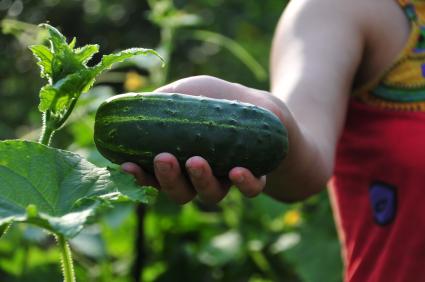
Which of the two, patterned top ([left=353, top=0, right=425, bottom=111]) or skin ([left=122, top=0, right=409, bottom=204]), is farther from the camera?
patterned top ([left=353, top=0, right=425, bottom=111])

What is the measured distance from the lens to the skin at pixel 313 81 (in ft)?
4.16

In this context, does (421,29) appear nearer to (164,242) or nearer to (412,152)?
(412,152)

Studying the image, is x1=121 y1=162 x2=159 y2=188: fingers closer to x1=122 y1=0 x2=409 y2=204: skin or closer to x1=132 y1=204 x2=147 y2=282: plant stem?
x1=122 y1=0 x2=409 y2=204: skin

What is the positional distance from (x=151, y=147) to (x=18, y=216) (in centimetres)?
26

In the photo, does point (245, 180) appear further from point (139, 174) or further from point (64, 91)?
point (64, 91)

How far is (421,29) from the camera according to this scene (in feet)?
5.33

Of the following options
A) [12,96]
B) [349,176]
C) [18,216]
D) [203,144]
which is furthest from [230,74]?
[18,216]

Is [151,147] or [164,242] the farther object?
[164,242]

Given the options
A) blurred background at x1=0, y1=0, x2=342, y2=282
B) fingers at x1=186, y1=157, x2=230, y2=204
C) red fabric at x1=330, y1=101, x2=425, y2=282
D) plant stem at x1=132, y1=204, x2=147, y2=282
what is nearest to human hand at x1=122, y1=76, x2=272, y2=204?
fingers at x1=186, y1=157, x2=230, y2=204

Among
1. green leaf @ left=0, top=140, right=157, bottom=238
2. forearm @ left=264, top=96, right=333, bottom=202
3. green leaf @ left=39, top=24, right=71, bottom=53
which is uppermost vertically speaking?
green leaf @ left=39, top=24, right=71, bottom=53

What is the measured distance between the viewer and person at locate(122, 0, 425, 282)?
4.85ft

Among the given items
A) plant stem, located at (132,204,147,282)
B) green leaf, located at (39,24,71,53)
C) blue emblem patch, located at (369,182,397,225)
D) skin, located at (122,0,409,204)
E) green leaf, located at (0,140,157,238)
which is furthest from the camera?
plant stem, located at (132,204,147,282)

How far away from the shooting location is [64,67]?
1.16m

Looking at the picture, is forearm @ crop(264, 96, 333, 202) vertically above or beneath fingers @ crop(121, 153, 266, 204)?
beneath
